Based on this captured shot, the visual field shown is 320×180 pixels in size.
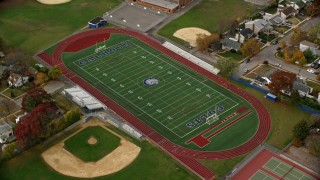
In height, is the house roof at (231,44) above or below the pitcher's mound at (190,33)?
above

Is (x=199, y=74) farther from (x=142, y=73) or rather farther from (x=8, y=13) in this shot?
(x=8, y=13)

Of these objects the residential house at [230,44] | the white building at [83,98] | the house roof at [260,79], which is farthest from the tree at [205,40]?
the white building at [83,98]

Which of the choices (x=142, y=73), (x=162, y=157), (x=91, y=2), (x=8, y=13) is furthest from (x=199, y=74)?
(x=8, y=13)

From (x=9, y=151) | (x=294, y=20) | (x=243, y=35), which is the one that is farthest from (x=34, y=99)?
(x=294, y=20)

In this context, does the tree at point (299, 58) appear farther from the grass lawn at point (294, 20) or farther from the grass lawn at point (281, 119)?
the grass lawn at point (294, 20)

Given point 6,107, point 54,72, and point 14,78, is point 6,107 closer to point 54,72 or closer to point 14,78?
point 14,78

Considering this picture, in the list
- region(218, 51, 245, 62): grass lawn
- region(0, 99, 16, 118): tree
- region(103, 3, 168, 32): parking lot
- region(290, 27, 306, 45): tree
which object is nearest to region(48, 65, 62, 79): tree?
region(0, 99, 16, 118): tree

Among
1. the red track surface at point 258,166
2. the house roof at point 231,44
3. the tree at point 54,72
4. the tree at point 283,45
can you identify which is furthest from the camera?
the tree at point 283,45
